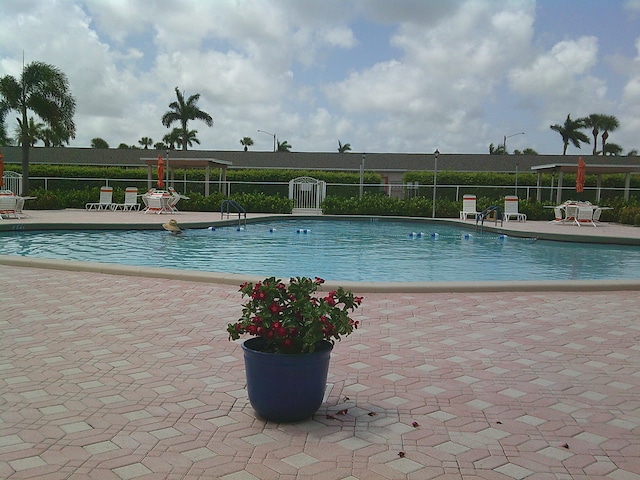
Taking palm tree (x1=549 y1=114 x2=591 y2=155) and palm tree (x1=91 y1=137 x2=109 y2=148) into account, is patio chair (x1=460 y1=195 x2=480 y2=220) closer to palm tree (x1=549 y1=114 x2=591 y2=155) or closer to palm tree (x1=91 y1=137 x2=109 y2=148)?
palm tree (x1=549 y1=114 x2=591 y2=155)

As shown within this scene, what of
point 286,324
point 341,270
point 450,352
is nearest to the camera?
point 286,324

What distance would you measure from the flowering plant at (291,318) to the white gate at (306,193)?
2365 centimetres

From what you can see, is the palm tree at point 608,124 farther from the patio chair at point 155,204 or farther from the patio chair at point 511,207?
the patio chair at point 155,204

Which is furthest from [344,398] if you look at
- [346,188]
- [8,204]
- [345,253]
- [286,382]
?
[346,188]

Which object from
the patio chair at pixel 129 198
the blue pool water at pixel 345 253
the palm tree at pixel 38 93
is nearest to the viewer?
the blue pool water at pixel 345 253

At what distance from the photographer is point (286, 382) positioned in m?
2.99

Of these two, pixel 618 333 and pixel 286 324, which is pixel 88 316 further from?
pixel 618 333

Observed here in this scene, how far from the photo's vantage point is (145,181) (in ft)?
92.1

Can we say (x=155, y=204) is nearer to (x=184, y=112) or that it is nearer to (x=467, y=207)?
(x=467, y=207)

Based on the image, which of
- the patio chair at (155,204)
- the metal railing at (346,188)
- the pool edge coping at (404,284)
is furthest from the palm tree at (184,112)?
the pool edge coping at (404,284)

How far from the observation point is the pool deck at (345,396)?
265cm

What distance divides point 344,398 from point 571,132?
5599 centimetres

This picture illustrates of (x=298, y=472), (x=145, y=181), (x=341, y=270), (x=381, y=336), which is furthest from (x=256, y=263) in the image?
(x=145, y=181)

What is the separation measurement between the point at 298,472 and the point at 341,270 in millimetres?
7644
